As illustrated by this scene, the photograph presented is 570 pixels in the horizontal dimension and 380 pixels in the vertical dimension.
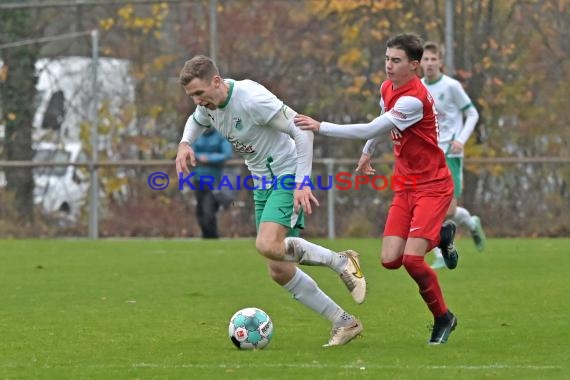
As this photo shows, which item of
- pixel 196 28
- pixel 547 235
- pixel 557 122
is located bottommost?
pixel 547 235

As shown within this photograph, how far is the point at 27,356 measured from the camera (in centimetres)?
734

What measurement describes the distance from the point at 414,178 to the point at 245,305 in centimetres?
269

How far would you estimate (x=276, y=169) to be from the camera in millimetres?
8078

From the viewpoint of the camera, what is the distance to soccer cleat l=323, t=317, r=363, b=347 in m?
7.71

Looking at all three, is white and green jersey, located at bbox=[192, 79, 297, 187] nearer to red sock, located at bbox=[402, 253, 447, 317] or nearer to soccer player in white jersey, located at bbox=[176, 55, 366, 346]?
soccer player in white jersey, located at bbox=[176, 55, 366, 346]

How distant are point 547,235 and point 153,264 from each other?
21.6 feet

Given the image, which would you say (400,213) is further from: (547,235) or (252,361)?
(547,235)

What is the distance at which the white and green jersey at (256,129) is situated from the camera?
791cm

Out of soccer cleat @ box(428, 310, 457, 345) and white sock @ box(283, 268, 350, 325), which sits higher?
white sock @ box(283, 268, 350, 325)

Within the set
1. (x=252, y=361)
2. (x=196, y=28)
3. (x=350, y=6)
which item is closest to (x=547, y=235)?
(x=350, y=6)

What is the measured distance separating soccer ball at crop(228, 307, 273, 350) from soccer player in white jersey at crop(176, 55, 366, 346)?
12.8 inches

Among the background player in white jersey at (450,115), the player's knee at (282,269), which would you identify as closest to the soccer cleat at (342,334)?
the player's knee at (282,269)

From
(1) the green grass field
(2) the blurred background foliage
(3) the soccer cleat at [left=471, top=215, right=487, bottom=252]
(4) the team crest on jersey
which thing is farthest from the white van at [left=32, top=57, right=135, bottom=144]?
(4) the team crest on jersey

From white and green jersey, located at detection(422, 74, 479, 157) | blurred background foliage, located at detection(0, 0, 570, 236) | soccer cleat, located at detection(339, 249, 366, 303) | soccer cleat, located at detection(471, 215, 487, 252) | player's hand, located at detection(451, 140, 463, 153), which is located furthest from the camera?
blurred background foliage, located at detection(0, 0, 570, 236)
